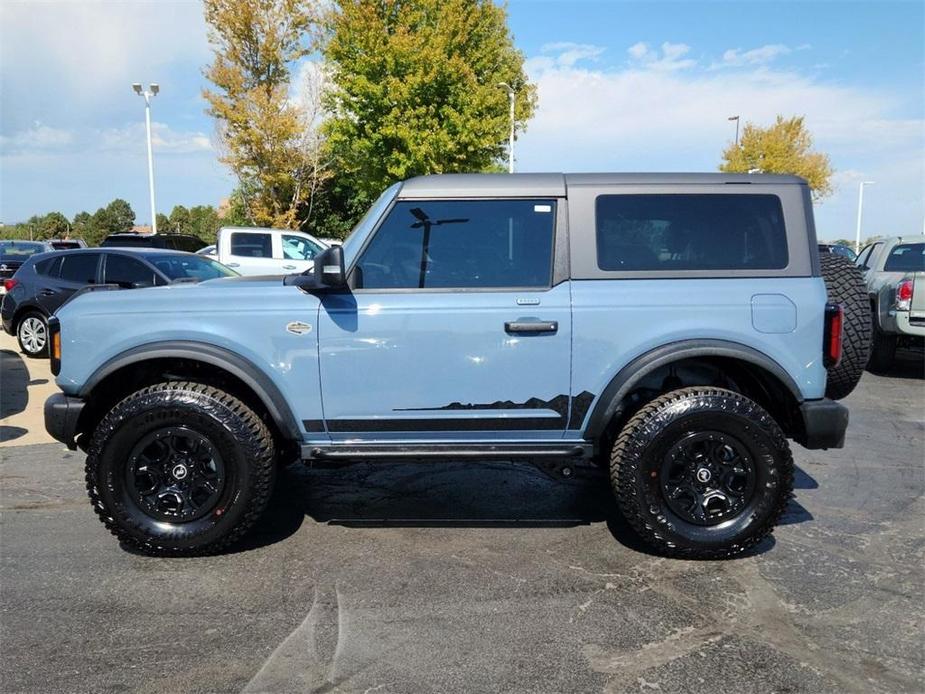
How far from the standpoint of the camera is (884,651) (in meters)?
2.70

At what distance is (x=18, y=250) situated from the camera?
54.1 ft

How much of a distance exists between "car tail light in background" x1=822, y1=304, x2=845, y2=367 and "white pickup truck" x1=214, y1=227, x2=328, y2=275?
1144 centimetres

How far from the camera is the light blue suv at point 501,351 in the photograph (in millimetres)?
3482

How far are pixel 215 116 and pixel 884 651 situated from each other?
23345 mm

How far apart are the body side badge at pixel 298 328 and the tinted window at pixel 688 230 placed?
1634mm

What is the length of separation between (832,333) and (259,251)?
40.1 ft

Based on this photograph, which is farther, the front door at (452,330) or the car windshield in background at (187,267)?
the car windshield in background at (187,267)

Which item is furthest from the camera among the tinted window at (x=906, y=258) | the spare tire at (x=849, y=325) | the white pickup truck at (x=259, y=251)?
the white pickup truck at (x=259, y=251)

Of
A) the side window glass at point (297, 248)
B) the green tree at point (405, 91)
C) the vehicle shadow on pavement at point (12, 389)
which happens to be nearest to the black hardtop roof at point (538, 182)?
the vehicle shadow on pavement at point (12, 389)

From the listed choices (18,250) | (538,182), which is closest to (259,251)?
(18,250)

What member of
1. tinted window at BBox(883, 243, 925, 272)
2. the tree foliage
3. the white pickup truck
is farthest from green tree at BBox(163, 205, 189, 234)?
tinted window at BBox(883, 243, 925, 272)

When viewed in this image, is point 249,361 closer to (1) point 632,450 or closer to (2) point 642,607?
(1) point 632,450

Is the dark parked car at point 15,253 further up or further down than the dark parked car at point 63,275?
further up

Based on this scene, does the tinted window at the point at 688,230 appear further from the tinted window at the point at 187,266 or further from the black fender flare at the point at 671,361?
the tinted window at the point at 187,266
